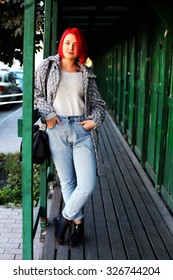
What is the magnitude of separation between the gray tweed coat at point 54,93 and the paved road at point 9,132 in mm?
6235

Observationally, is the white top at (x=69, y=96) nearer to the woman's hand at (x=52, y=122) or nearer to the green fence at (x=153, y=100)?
the woman's hand at (x=52, y=122)

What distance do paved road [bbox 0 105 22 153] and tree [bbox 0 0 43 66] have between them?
106 inches

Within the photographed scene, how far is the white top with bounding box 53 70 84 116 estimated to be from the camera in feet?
10.5

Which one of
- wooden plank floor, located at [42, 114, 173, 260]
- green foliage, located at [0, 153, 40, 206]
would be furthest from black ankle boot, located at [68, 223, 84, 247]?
green foliage, located at [0, 153, 40, 206]

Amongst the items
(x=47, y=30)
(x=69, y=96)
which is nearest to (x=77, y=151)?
(x=69, y=96)

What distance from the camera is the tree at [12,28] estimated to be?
19.5 feet

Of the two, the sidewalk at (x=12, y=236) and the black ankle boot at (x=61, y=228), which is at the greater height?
the black ankle boot at (x=61, y=228)

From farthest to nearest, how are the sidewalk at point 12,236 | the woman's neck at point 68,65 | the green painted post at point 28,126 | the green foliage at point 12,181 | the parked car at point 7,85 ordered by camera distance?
the parked car at point 7,85 → the green foliage at point 12,181 → the sidewalk at point 12,236 → the woman's neck at point 68,65 → the green painted post at point 28,126

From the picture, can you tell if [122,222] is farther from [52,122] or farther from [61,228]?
[52,122]

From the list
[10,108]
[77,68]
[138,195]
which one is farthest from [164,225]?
[10,108]

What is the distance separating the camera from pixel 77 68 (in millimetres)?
3297

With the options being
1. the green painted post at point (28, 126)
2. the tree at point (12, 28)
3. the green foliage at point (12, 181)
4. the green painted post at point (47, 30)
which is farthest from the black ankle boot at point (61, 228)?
the tree at point (12, 28)

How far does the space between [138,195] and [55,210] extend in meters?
1.11
